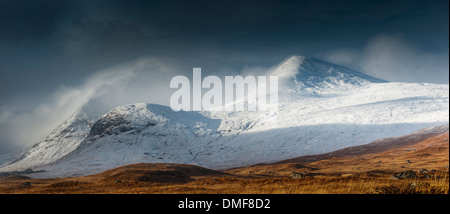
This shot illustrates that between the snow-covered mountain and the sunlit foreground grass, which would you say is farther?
the snow-covered mountain

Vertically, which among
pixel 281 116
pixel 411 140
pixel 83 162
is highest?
pixel 281 116

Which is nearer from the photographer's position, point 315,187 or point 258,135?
point 315,187

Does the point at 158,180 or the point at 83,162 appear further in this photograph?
the point at 83,162

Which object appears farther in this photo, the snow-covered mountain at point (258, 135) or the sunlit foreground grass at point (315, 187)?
the snow-covered mountain at point (258, 135)

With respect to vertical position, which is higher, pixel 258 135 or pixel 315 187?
pixel 258 135
